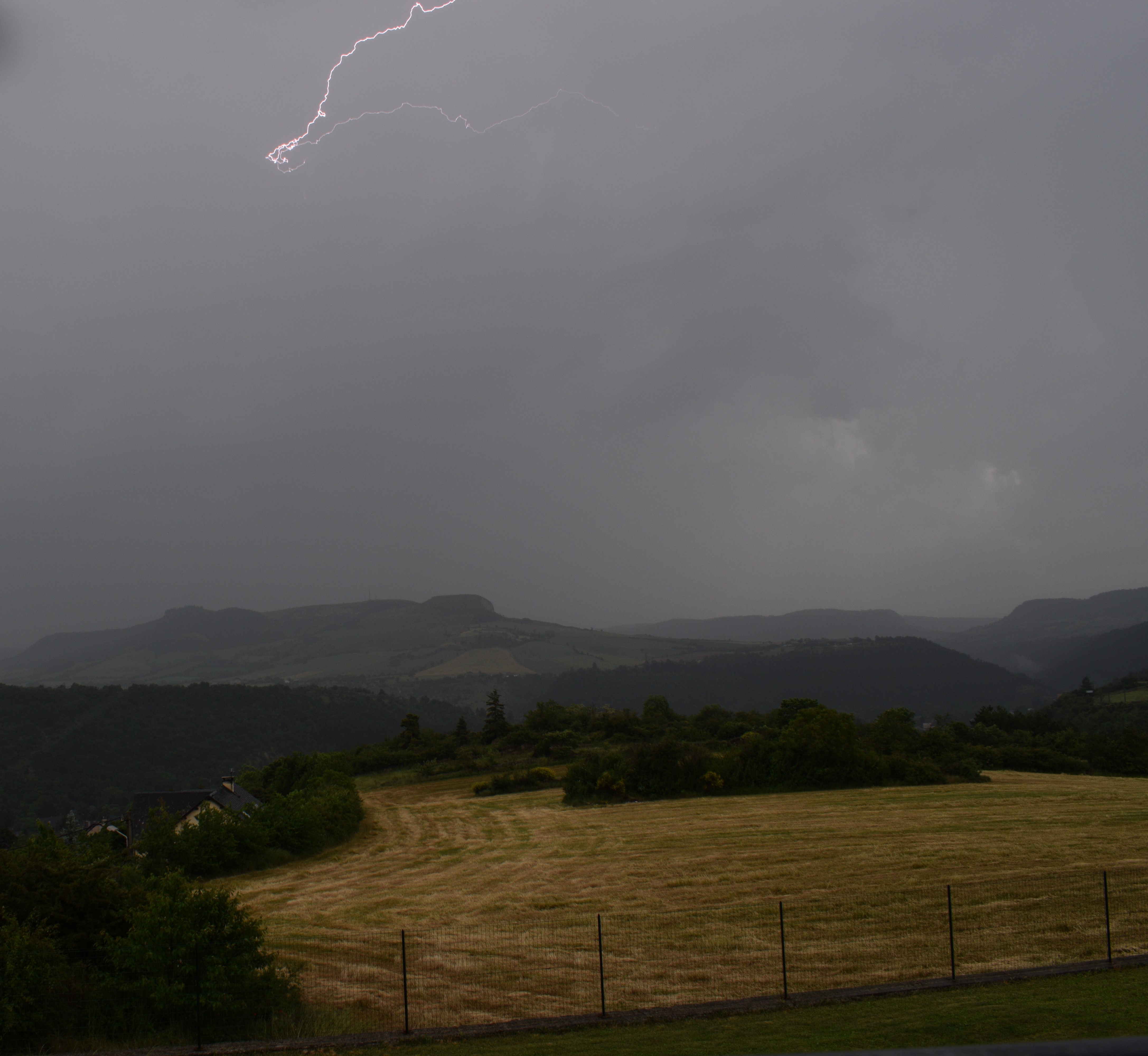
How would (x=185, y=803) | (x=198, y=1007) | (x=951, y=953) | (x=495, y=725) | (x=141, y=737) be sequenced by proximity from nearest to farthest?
(x=198, y=1007) → (x=951, y=953) → (x=185, y=803) → (x=495, y=725) → (x=141, y=737)

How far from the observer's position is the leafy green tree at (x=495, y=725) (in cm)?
7438

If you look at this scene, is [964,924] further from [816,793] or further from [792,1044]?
[816,793]

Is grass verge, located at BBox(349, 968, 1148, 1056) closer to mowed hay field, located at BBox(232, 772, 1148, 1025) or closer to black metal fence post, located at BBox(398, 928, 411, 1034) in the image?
black metal fence post, located at BBox(398, 928, 411, 1034)

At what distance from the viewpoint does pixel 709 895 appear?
23281 mm

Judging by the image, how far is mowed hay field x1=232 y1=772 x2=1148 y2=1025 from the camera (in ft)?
49.2

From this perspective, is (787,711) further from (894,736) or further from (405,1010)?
(405,1010)

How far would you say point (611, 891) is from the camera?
2448 centimetres

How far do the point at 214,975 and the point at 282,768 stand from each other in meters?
49.5

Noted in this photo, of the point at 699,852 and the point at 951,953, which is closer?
the point at 951,953

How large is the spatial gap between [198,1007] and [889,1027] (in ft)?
34.3

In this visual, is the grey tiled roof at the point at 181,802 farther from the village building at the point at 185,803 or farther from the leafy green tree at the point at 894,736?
the leafy green tree at the point at 894,736

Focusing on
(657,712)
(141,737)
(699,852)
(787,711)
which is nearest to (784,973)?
(699,852)

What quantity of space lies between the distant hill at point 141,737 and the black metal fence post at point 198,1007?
13876 centimetres

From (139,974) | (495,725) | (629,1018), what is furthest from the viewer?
(495,725)
